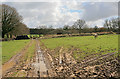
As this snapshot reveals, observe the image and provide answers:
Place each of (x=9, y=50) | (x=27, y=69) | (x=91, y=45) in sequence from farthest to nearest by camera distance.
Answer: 1. (x=91, y=45)
2. (x=9, y=50)
3. (x=27, y=69)

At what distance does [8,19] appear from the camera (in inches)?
1549

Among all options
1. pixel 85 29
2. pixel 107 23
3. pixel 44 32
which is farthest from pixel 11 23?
pixel 107 23

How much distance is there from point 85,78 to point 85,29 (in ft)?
220

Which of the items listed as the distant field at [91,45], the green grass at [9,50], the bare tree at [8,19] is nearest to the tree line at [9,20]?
the bare tree at [8,19]

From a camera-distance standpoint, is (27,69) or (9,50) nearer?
(27,69)

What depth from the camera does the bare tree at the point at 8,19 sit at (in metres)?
38.3

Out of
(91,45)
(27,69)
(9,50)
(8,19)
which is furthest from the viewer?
(8,19)

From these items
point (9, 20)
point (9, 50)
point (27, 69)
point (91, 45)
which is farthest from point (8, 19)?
point (27, 69)

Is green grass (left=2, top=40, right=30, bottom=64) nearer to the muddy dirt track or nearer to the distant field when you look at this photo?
the muddy dirt track

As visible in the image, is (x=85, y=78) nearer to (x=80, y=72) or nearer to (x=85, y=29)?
(x=80, y=72)

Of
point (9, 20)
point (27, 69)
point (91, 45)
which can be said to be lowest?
point (27, 69)

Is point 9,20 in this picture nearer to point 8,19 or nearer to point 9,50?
point 8,19

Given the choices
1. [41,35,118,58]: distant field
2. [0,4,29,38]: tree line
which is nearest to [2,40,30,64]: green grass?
[41,35,118,58]: distant field

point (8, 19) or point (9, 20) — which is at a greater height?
point (8, 19)
